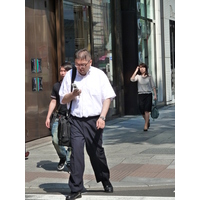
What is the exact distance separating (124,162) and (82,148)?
3128mm

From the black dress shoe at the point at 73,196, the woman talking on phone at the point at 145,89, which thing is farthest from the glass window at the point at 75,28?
the black dress shoe at the point at 73,196

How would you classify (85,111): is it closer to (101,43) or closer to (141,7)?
(101,43)

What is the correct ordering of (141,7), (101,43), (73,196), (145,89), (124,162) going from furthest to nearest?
1. (141,7)
2. (101,43)
3. (145,89)
4. (124,162)
5. (73,196)

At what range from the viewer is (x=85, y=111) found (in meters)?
7.35

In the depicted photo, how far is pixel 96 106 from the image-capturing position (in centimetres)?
738

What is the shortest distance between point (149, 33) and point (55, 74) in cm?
936

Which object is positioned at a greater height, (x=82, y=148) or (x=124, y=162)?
(x=82, y=148)

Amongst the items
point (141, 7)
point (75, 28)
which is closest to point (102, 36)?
point (75, 28)

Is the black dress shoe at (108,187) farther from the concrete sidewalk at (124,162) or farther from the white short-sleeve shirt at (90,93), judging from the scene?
the white short-sleeve shirt at (90,93)

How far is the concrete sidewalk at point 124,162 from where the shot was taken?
333 inches

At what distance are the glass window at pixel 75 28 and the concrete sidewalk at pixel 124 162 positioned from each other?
7.99 ft

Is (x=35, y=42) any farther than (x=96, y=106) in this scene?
Yes
